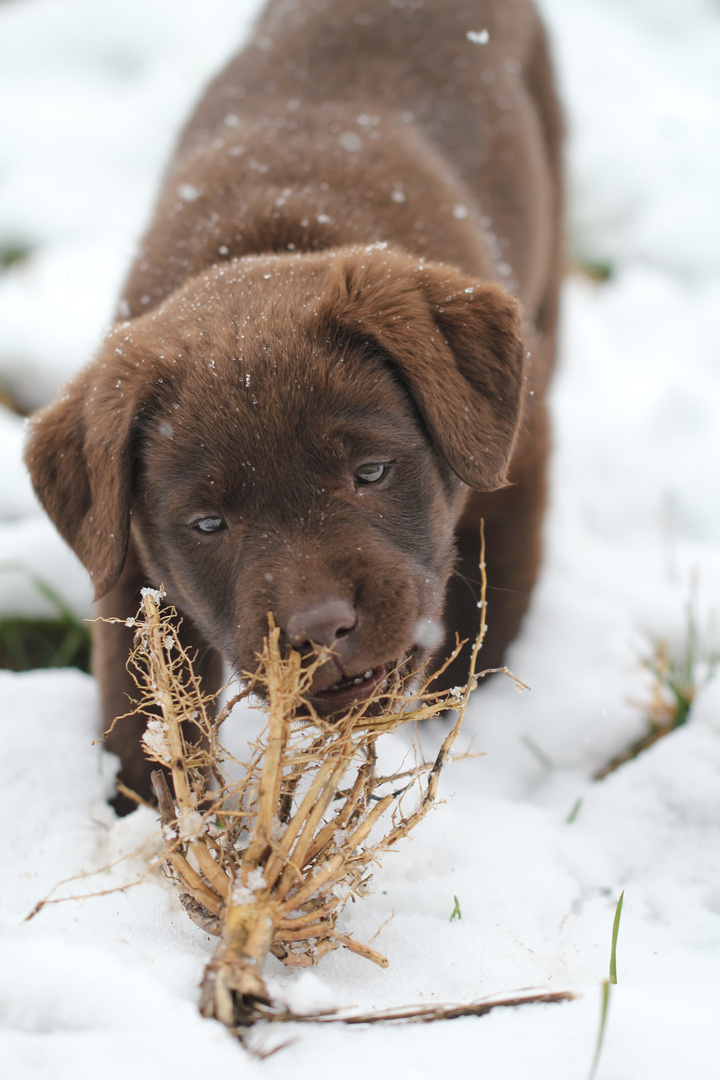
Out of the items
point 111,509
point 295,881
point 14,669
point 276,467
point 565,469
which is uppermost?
point 276,467

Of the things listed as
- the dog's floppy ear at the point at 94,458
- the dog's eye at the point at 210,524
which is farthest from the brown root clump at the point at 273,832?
the dog's floppy ear at the point at 94,458

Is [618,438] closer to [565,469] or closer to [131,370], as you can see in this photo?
[565,469]

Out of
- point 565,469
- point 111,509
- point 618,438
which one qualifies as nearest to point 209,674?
point 111,509

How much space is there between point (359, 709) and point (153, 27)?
692 cm

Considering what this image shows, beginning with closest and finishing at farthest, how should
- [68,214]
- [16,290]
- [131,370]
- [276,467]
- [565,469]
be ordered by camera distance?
[276,467] → [131,370] → [565,469] → [16,290] → [68,214]

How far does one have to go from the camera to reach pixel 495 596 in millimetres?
2797

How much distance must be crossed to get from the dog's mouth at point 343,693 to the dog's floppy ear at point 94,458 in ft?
2.01

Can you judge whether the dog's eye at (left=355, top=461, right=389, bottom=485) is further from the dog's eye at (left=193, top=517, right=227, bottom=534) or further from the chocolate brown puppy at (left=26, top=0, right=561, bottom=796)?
the dog's eye at (left=193, top=517, right=227, bottom=534)

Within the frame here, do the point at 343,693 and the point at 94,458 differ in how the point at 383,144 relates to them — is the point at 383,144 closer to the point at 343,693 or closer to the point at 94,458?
the point at 94,458

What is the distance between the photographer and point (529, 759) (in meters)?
2.62

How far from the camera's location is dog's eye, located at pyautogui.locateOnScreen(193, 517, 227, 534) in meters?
1.99

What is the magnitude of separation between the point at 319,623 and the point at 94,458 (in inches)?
29.8

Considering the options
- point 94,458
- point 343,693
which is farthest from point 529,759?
point 94,458

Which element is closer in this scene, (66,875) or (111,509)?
(66,875)
